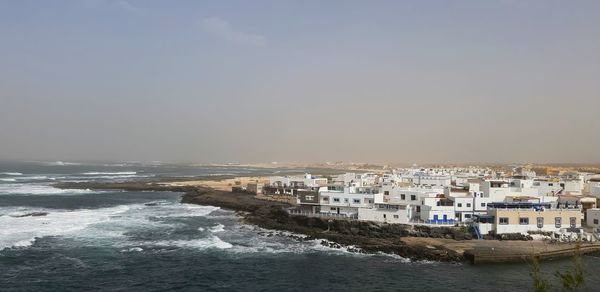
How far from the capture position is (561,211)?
42.9 m

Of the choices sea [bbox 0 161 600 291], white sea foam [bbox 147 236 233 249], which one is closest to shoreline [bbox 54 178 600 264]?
sea [bbox 0 161 600 291]

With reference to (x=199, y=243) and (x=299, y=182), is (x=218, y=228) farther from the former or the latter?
(x=299, y=182)

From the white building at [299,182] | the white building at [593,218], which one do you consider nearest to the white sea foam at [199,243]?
the white building at [593,218]

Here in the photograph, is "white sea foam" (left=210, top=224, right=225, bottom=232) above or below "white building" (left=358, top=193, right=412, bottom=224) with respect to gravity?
below

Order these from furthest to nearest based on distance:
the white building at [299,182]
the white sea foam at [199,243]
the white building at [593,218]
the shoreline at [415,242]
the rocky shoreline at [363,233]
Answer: the white building at [299,182] < the white building at [593,218] < the white sea foam at [199,243] < the rocky shoreline at [363,233] < the shoreline at [415,242]

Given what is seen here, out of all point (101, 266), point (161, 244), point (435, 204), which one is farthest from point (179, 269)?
point (435, 204)

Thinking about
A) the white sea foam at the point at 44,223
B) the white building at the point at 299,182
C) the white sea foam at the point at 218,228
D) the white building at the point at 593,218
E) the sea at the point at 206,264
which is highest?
the white building at the point at 299,182

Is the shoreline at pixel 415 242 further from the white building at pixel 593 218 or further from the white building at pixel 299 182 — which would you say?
the white building at pixel 299 182

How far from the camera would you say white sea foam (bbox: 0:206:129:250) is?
138ft

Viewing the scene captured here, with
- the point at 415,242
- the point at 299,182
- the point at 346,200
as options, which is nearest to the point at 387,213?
the point at 346,200

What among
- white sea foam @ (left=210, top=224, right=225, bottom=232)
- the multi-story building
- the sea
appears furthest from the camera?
white sea foam @ (left=210, top=224, right=225, bottom=232)

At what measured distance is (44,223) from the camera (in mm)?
50938

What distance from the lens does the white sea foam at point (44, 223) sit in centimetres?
4208

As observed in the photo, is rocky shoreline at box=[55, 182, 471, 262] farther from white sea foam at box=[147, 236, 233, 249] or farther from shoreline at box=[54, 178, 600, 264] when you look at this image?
white sea foam at box=[147, 236, 233, 249]
